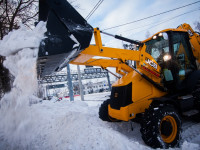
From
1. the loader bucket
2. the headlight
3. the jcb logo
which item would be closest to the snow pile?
the loader bucket

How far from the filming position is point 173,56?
377cm

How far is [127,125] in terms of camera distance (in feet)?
13.2

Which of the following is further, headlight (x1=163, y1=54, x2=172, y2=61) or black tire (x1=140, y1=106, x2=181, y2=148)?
headlight (x1=163, y1=54, x2=172, y2=61)

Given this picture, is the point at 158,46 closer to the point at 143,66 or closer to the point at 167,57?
the point at 167,57

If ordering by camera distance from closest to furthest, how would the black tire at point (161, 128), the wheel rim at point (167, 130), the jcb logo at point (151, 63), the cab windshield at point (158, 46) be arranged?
1. the black tire at point (161, 128)
2. the wheel rim at point (167, 130)
3. the jcb logo at point (151, 63)
4. the cab windshield at point (158, 46)

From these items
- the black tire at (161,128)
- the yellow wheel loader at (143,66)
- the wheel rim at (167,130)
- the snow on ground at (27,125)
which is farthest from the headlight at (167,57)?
the snow on ground at (27,125)

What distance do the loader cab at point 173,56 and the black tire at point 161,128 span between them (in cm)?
104

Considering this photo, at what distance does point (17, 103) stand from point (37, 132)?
99 centimetres

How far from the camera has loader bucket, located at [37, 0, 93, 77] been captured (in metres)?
2.02

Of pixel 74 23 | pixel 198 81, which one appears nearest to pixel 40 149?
pixel 74 23

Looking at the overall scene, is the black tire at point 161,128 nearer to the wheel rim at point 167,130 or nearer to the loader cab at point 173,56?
the wheel rim at point 167,130

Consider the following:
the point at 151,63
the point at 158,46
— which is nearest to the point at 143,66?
the point at 151,63

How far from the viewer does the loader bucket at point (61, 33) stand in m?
2.02

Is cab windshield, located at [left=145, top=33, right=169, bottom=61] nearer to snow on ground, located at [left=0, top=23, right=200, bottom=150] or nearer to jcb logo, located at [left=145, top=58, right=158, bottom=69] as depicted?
jcb logo, located at [left=145, top=58, right=158, bottom=69]
